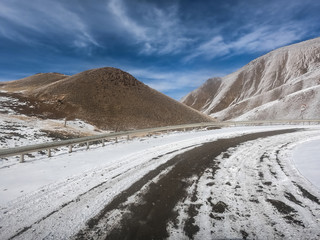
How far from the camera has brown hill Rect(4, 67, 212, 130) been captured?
35938 millimetres

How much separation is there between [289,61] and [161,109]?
341 ft

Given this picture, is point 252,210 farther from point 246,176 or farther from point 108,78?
point 108,78

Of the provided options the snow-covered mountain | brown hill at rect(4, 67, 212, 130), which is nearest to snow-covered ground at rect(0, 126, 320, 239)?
brown hill at rect(4, 67, 212, 130)

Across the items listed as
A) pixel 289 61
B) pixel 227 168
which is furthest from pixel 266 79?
pixel 227 168

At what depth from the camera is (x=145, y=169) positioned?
625 centimetres

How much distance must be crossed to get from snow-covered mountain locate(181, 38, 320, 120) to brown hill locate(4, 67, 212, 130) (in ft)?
93.8

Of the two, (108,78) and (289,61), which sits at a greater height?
(289,61)

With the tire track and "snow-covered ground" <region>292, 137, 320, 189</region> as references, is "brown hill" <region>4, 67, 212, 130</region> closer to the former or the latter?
the tire track

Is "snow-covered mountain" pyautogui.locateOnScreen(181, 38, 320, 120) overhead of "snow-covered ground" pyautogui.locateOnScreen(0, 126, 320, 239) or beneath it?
overhead

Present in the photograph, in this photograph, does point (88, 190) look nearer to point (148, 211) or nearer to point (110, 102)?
point (148, 211)

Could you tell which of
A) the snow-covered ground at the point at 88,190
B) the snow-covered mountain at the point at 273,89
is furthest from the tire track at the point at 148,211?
the snow-covered mountain at the point at 273,89

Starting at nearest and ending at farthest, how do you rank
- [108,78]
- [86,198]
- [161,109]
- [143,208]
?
[143,208]
[86,198]
[161,109]
[108,78]

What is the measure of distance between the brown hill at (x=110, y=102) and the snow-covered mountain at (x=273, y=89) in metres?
28.6

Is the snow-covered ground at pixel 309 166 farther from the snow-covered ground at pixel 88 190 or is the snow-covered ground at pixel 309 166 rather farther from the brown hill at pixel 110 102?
the brown hill at pixel 110 102
